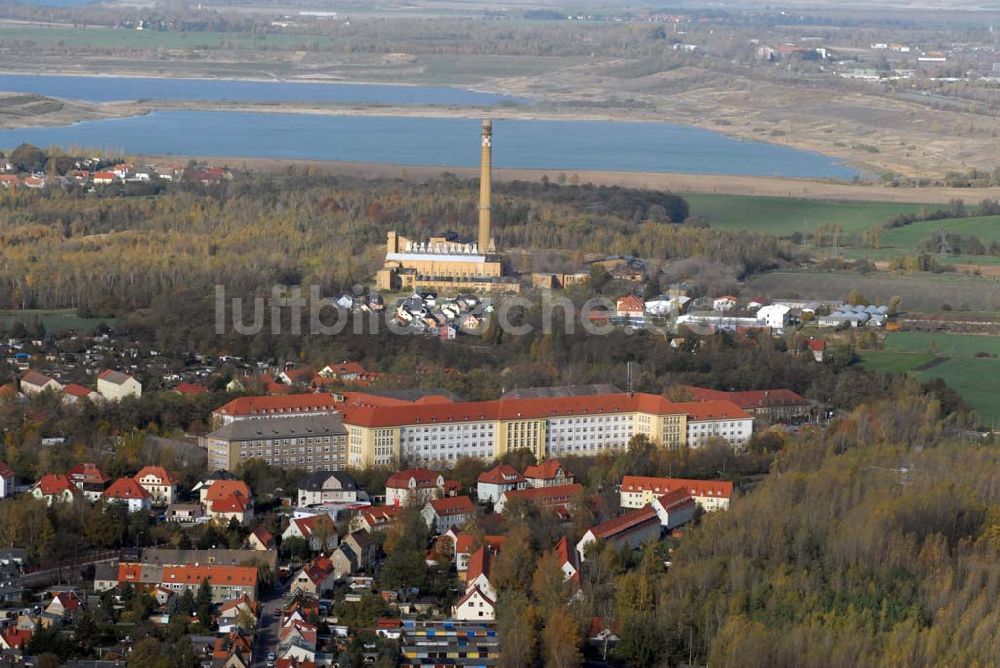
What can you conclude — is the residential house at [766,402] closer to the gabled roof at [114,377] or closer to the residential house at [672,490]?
the residential house at [672,490]

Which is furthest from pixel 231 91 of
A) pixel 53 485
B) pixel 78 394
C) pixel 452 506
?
pixel 452 506

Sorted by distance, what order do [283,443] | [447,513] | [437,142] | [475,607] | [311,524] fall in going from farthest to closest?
[437,142] → [283,443] → [447,513] → [311,524] → [475,607]

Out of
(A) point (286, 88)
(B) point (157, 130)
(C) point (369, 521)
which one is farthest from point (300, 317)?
(A) point (286, 88)

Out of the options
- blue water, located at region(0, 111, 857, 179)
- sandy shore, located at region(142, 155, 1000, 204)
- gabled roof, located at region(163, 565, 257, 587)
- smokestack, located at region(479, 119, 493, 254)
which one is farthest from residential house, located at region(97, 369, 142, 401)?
blue water, located at region(0, 111, 857, 179)

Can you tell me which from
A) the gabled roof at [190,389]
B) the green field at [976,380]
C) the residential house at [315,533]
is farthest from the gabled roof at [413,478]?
the green field at [976,380]

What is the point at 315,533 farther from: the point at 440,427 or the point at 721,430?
the point at 721,430

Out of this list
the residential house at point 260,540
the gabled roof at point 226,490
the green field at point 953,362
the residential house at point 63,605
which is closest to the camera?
the residential house at point 63,605

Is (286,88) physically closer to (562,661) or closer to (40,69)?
(40,69)
